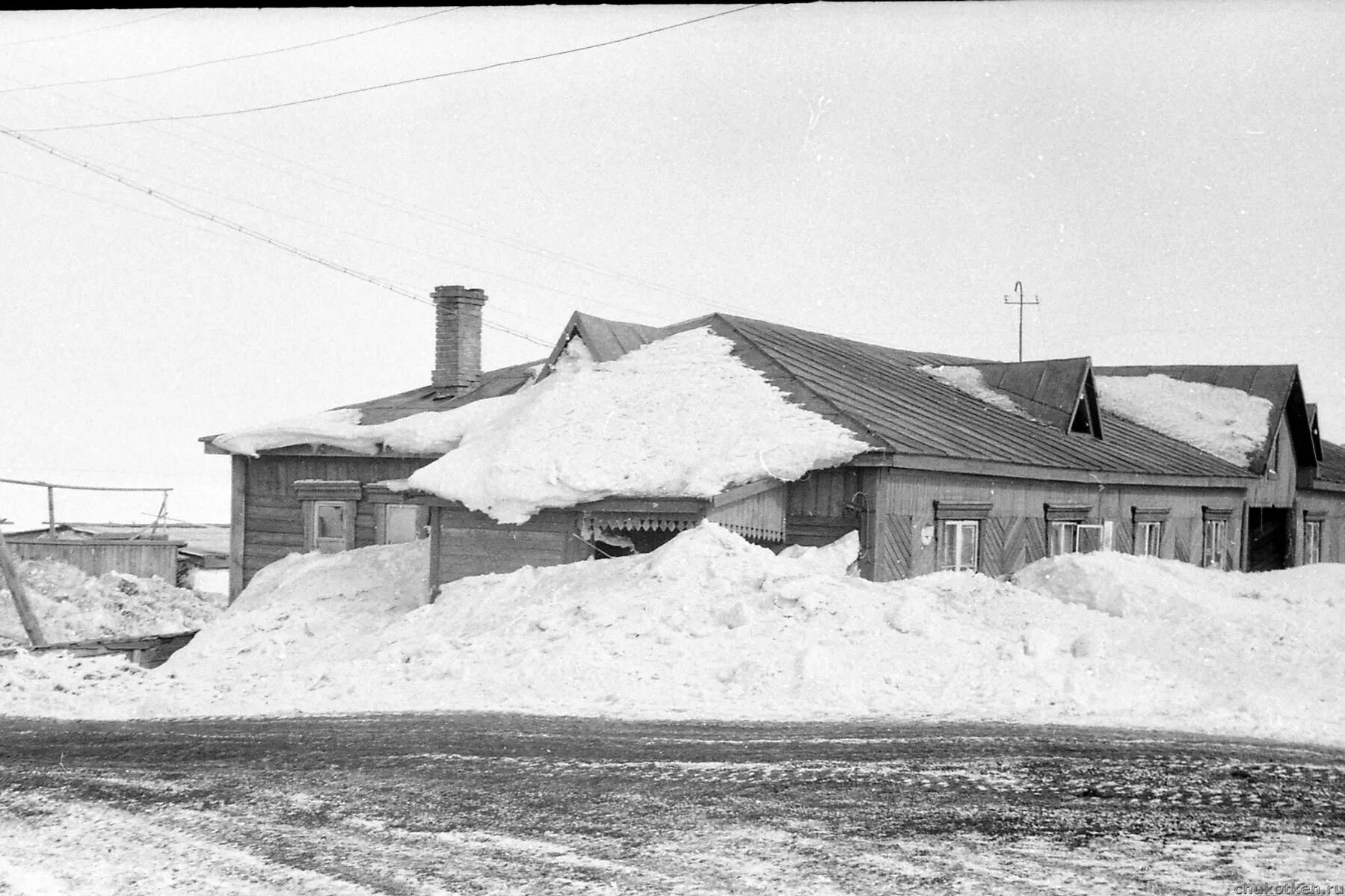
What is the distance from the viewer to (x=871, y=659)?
12180mm

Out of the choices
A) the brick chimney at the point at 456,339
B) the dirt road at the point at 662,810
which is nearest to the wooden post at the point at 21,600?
the dirt road at the point at 662,810

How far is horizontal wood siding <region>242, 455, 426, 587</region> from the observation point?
77.3 ft

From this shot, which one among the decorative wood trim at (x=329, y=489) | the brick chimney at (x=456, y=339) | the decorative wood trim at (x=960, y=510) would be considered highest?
the brick chimney at (x=456, y=339)

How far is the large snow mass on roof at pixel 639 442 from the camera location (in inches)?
642

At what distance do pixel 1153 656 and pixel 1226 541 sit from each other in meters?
15.7

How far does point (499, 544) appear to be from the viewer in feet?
57.4

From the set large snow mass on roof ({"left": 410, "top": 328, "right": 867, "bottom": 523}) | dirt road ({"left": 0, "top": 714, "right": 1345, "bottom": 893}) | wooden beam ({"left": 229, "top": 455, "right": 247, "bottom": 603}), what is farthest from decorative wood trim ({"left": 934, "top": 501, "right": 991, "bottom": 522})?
wooden beam ({"left": 229, "top": 455, "right": 247, "bottom": 603})

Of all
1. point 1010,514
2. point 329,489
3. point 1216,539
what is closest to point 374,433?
point 329,489

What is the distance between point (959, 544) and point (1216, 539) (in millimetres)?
10245

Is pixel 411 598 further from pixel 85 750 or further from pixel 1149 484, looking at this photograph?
pixel 1149 484

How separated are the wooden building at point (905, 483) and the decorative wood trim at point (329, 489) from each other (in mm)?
44

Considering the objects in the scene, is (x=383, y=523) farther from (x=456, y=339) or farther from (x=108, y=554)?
Result: (x=108, y=554)

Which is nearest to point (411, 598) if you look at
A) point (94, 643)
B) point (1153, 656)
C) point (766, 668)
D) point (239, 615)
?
point (239, 615)

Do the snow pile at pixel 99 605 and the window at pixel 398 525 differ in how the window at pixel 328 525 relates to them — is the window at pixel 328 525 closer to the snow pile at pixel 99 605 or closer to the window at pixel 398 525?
the window at pixel 398 525
